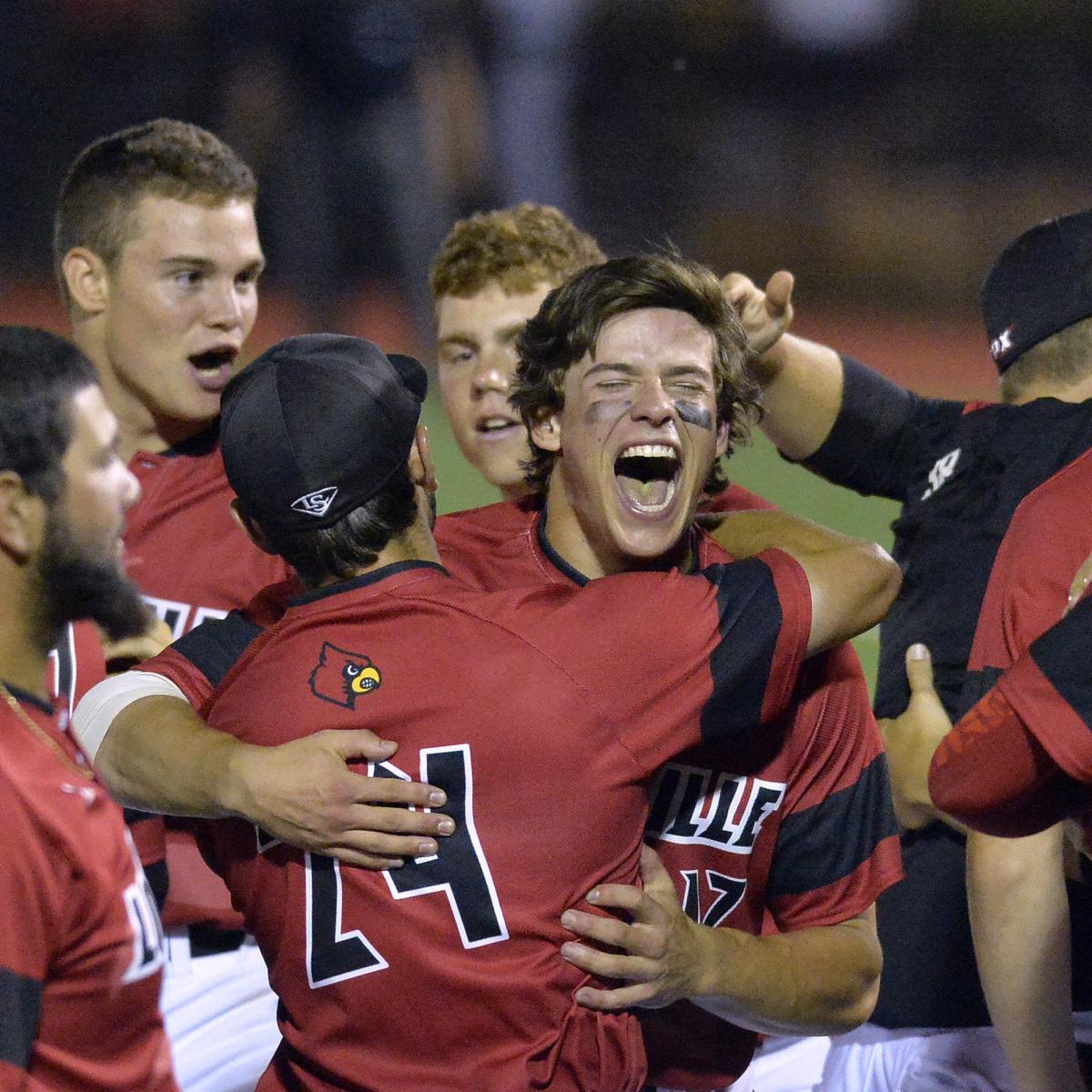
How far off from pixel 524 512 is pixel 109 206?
4.81 ft

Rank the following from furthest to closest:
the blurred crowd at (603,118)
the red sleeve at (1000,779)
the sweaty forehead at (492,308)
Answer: the blurred crowd at (603,118) < the sweaty forehead at (492,308) < the red sleeve at (1000,779)

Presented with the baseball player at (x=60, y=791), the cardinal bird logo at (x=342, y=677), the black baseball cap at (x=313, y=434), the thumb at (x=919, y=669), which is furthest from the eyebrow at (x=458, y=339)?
the baseball player at (x=60, y=791)

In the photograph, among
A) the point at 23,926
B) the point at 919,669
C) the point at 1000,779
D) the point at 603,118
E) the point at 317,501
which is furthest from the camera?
the point at 603,118

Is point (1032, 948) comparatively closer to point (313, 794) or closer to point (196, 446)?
point (313, 794)

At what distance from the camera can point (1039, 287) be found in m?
3.20

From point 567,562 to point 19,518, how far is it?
1.06 metres

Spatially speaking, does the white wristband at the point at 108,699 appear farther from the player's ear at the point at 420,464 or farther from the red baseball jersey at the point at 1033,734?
the red baseball jersey at the point at 1033,734

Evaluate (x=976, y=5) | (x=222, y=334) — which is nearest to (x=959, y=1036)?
(x=222, y=334)

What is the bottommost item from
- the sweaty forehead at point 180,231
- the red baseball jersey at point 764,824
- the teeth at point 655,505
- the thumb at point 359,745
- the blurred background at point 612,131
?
the red baseball jersey at point 764,824

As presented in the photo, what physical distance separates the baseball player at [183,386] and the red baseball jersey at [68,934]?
1.32 m

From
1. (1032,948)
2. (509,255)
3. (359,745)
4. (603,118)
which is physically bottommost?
(1032,948)

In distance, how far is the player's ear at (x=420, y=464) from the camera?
2379 mm

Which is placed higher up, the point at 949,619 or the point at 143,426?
the point at 143,426

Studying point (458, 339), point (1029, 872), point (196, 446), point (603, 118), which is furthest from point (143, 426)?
point (603, 118)
